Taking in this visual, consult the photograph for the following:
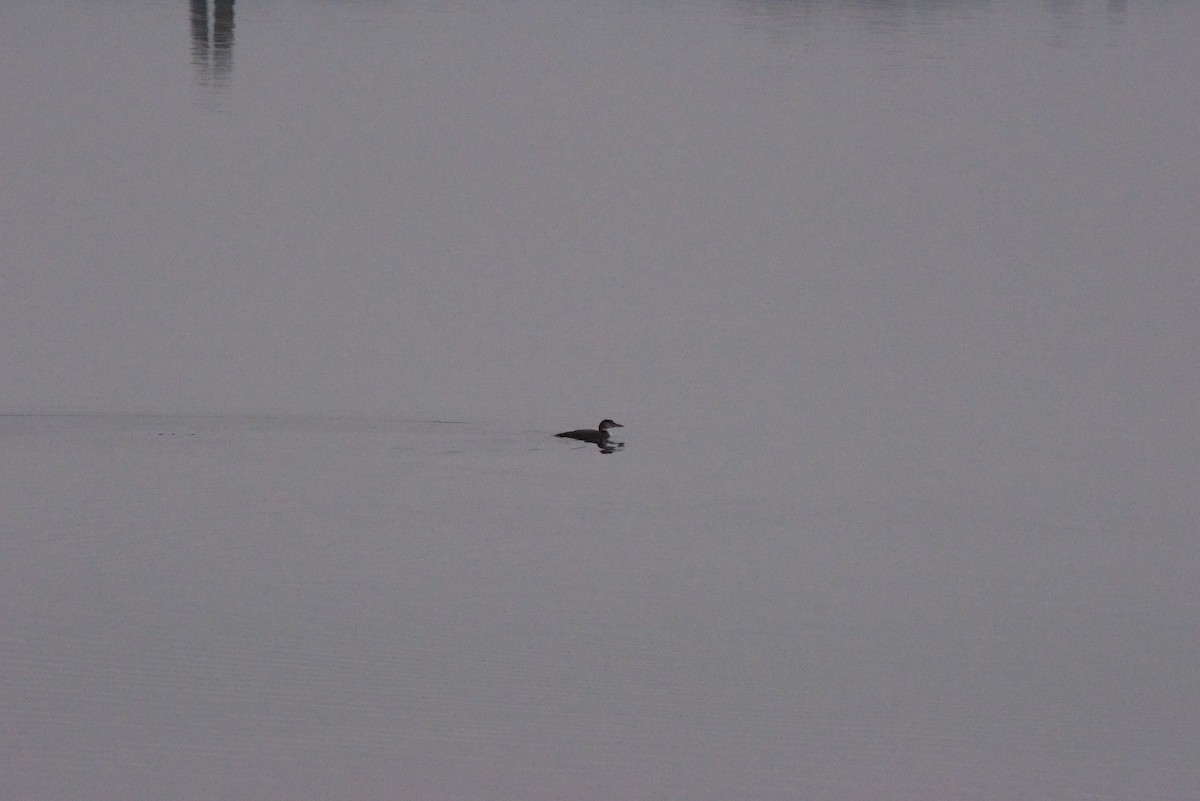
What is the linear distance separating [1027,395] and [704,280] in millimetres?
Answer: 4329

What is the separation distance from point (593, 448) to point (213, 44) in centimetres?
2460

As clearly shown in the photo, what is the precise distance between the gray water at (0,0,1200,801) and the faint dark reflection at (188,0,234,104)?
124cm

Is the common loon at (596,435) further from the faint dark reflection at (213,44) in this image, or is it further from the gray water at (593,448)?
the faint dark reflection at (213,44)

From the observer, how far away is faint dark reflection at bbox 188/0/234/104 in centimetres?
2956

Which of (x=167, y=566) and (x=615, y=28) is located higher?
(x=615, y=28)

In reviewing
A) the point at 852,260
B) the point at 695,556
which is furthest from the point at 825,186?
the point at 695,556

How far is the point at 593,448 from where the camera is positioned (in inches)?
492

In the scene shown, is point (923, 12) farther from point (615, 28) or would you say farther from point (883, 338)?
point (883, 338)

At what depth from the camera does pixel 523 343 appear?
15.3 metres

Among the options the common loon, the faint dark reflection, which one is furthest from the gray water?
the faint dark reflection

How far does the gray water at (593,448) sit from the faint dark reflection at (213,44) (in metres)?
1.24

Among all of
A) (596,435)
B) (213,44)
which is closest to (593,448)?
(596,435)

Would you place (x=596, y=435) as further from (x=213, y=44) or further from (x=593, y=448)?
(x=213, y=44)

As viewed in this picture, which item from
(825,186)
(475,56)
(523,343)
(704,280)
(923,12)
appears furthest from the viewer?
(923,12)
